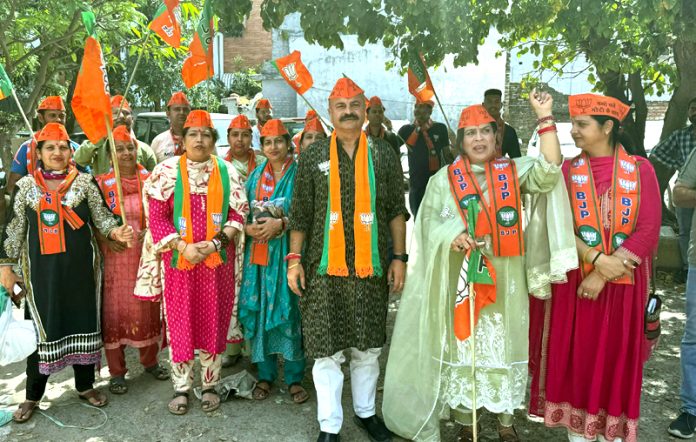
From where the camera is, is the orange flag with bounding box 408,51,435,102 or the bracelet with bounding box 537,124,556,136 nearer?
the bracelet with bounding box 537,124,556,136

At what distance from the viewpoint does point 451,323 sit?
3520 mm

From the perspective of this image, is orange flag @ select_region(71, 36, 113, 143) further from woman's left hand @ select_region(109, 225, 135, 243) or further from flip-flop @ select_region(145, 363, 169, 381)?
flip-flop @ select_region(145, 363, 169, 381)

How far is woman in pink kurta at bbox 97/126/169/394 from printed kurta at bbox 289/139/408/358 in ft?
4.63

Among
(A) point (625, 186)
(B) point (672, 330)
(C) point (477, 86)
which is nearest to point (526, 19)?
(A) point (625, 186)

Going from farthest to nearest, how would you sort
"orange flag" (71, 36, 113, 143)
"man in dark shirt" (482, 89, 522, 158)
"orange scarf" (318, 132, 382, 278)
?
"man in dark shirt" (482, 89, 522, 158), "orange flag" (71, 36, 113, 143), "orange scarf" (318, 132, 382, 278)

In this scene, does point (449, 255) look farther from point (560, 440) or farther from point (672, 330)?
point (672, 330)

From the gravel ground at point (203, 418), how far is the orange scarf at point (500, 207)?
1.21m

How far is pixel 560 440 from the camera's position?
3760 mm

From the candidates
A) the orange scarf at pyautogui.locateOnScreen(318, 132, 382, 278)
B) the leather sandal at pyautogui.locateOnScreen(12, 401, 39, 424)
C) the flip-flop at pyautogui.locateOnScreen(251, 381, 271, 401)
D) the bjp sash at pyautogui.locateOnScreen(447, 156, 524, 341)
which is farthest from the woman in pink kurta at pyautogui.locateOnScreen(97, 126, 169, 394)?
the bjp sash at pyautogui.locateOnScreen(447, 156, 524, 341)

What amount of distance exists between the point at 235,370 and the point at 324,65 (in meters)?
16.6

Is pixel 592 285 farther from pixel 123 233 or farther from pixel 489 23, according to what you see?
pixel 489 23

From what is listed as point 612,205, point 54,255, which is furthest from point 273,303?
point 612,205

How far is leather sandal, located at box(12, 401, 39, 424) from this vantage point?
404cm

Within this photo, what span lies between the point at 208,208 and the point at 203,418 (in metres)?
1.35
